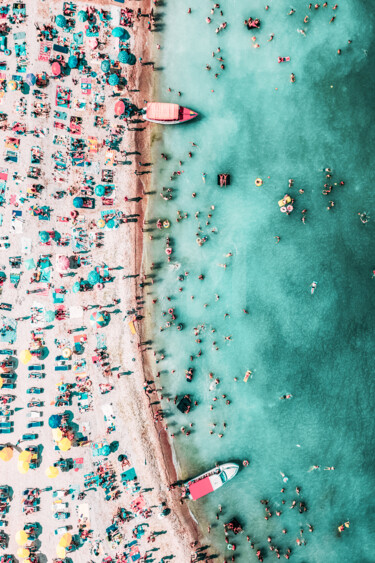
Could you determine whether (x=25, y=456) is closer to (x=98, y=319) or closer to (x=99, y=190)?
(x=98, y=319)

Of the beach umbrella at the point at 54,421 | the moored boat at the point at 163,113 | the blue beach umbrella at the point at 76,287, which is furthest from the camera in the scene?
the blue beach umbrella at the point at 76,287

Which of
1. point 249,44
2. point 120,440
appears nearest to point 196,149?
point 249,44

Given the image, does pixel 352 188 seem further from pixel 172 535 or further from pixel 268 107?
pixel 172 535

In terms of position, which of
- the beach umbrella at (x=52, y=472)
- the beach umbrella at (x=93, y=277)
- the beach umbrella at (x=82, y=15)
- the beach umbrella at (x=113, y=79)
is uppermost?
the beach umbrella at (x=82, y=15)

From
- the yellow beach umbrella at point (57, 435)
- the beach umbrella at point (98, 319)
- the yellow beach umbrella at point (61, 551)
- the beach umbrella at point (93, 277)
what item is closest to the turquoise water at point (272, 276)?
the beach umbrella at point (98, 319)

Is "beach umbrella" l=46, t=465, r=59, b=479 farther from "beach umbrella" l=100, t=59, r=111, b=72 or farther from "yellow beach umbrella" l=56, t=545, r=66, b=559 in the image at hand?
"beach umbrella" l=100, t=59, r=111, b=72

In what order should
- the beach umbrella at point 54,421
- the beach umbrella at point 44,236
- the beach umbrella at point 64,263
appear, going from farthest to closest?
the beach umbrella at point 44,236
the beach umbrella at point 64,263
the beach umbrella at point 54,421

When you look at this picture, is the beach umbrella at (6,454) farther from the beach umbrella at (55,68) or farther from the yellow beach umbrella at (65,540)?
the beach umbrella at (55,68)
